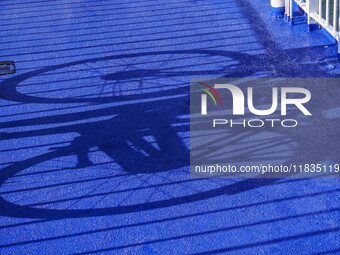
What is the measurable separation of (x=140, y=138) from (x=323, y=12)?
13.4 feet

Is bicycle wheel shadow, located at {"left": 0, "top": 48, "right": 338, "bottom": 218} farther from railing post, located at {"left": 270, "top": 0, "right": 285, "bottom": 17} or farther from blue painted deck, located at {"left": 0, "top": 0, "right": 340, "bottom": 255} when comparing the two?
railing post, located at {"left": 270, "top": 0, "right": 285, "bottom": 17}

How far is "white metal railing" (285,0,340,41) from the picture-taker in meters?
7.93

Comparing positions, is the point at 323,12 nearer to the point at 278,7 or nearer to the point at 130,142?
the point at 278,7

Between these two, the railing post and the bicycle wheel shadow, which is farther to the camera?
the railing post

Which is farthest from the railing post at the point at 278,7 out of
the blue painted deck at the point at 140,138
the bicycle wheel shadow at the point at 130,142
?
the bicycle wheel shadow at the point at 130,142

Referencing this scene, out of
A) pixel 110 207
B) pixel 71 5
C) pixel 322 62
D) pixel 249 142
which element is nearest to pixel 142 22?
pixel 71 5

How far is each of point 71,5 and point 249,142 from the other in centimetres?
662

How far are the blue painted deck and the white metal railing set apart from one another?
312 mm

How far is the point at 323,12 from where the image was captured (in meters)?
8.70

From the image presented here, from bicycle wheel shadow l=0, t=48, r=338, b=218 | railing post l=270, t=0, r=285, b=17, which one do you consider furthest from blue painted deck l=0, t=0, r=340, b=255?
railing post l=270, t=0, r=285, b=17

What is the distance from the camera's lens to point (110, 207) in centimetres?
573

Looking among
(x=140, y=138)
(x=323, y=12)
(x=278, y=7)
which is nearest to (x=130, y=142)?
(x=140, y=138)

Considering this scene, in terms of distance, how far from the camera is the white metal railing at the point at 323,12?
793 centimetres

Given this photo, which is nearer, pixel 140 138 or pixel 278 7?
pixel 140 138
